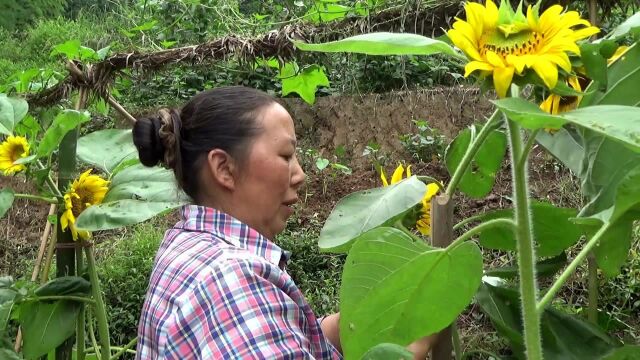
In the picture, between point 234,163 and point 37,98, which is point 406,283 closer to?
point 234,163

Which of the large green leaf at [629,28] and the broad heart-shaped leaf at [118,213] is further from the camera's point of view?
the broad heart-shaped leaf at [118,213]

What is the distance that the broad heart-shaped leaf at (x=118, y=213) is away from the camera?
4.35ft

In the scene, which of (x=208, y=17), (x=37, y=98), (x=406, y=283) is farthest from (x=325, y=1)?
(x=208, y=17)

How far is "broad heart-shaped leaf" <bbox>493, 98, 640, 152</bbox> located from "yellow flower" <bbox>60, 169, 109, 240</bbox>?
102cm

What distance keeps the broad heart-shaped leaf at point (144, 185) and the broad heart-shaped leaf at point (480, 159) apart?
1.55 ft

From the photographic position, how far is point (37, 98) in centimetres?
213

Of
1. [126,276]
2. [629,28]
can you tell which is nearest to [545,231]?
[629,28]

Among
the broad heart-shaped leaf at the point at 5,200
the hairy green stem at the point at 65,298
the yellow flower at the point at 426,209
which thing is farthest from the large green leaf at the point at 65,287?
the yellow flower at the point at 426,209

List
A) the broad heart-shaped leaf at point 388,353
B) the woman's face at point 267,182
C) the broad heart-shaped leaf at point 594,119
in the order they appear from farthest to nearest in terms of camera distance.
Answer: the woman's face at point 267,182 → the broad heart-shaped leaf at point 388,353 → the broad heart-shaped leaf at point 594,119

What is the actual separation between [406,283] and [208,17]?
3877mm

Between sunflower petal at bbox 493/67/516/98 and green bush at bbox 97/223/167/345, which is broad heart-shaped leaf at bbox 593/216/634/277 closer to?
sunflower petal at bbox 493/67/516/98

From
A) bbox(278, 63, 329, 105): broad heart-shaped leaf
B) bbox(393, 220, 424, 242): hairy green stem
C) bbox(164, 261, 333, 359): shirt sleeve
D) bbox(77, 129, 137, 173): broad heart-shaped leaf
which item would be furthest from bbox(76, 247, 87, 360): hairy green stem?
bbox(393, 220, 424, 242): hairy green stem

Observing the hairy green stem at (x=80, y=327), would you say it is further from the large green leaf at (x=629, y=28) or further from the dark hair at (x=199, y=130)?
the large green leaf at (x=629, y=28)

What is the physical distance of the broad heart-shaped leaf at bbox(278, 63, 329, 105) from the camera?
1997 millimetres
